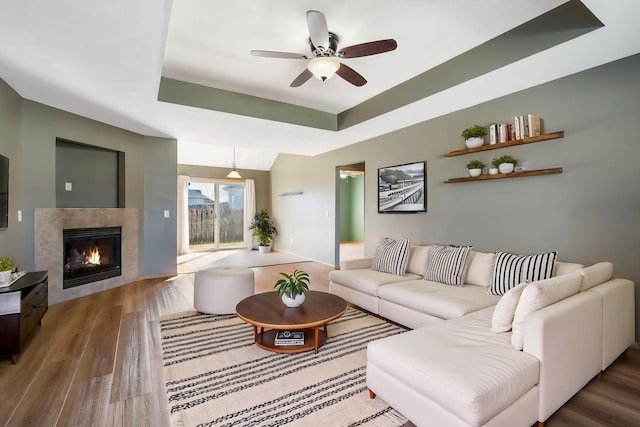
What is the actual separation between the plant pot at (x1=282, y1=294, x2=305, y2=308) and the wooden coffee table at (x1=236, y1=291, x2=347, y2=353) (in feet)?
0.12

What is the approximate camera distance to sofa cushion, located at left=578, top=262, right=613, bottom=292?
6.94 ft

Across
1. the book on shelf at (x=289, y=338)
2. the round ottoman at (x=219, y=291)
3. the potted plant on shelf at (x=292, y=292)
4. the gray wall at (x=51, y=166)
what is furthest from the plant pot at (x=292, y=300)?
the gray wall at (x=51, y=166)

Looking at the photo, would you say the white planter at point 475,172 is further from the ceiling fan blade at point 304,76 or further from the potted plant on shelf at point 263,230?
the potted plant on shelf at point 263,230

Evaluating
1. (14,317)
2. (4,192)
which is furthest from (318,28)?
(4,192)

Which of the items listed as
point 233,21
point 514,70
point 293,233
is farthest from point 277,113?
point 293,233

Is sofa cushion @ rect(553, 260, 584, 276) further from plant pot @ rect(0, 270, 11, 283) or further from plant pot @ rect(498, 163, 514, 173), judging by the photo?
plant pot @ rect(0, 270, 11, 283)

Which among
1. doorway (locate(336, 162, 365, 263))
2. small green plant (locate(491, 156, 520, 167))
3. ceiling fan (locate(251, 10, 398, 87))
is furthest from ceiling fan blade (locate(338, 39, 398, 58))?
doorway (locate(336, 162, 365, 263))

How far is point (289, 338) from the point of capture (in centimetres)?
256

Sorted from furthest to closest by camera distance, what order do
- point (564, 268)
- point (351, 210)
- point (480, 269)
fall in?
point (351, 210) → point (480, 269) → point (564, 268)

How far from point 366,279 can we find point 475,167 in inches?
70.8

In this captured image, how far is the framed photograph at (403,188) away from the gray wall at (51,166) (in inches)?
143

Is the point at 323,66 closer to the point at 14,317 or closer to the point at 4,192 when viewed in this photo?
the point at 14,317

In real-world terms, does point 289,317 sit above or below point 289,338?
above

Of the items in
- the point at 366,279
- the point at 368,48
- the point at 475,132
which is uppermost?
the point at 368,48
